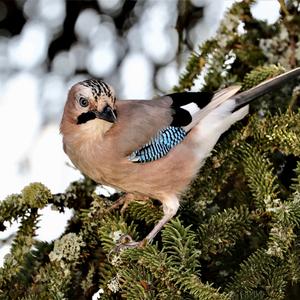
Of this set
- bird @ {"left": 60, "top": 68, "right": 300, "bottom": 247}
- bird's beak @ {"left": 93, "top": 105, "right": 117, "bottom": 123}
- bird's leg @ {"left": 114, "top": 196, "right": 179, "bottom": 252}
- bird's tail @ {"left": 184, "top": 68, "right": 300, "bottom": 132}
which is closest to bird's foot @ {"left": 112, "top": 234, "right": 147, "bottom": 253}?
bird's leg @ {"left": 114, "top": 196, "right": 179, "bottom": 252}

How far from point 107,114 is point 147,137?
6.0 inches

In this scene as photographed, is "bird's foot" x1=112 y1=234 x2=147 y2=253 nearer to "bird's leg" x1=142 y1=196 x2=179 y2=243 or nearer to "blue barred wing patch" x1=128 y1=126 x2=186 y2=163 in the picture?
"bird's leg" x1=142 y1=196 x2=179 y2=243

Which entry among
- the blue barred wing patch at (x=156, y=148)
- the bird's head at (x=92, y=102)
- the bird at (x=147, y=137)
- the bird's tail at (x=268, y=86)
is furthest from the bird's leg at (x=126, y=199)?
the bird's tail at (x=268, y=86)

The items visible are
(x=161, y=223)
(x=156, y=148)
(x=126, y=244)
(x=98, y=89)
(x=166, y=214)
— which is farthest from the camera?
(x=156, y=148)

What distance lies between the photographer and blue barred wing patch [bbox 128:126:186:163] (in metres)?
2.38

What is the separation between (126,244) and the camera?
193 centimetres

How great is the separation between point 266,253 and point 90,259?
50 centimetres

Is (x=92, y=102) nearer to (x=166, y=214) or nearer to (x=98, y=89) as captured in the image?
(x=98, y=89)

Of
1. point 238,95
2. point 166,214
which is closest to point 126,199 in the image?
point 166,214

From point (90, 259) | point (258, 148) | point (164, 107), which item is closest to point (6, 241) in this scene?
point (90, 259)

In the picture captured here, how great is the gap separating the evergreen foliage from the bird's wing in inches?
3.9

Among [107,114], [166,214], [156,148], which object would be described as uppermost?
[107,114]

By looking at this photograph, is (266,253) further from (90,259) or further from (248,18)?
(248,18)

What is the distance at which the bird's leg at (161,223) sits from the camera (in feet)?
6.25
